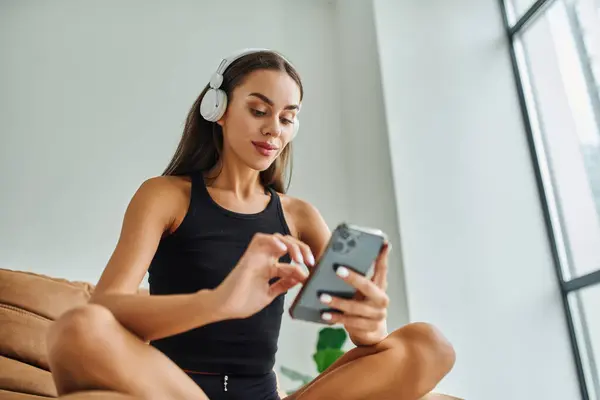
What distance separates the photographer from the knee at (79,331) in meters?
0.68

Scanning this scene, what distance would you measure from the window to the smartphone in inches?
62.5

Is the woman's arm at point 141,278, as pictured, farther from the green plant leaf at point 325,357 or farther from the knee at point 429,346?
the green plant leaf at point 325,357

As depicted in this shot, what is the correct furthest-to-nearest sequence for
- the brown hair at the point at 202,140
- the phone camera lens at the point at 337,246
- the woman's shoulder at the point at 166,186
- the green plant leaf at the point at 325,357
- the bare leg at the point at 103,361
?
the green plant leaf at the point at 325,357
the brown hair at the point at 202,140
the woman's shoulder at the point at 166,186
the phone camera lens at the point at 337,246
the bare leg at the point at 103,361

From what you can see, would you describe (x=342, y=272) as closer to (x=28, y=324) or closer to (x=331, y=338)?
(x=28, y=324)

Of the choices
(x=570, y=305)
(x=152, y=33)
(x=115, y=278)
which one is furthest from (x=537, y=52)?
(x=115, y=278)

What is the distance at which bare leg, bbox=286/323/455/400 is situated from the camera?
2.64ft

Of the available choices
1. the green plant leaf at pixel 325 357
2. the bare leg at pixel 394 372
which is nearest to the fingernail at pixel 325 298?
the bare leg at pixel 394 372

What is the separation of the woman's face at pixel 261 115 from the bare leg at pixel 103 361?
0.52 metres

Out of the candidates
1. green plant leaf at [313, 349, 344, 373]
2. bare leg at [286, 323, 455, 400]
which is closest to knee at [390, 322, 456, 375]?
bare leg at [286, 323, 455, 400]

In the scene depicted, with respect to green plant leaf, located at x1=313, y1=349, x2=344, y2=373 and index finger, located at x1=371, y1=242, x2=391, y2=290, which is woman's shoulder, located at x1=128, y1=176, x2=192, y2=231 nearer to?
index finger, located at x1=371, y1=242, x2=391, y2=290

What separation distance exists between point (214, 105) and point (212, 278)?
36 cm

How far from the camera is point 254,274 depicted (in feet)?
2.55

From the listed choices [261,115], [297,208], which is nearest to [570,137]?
[297,208]

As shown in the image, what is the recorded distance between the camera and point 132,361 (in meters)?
0.70
